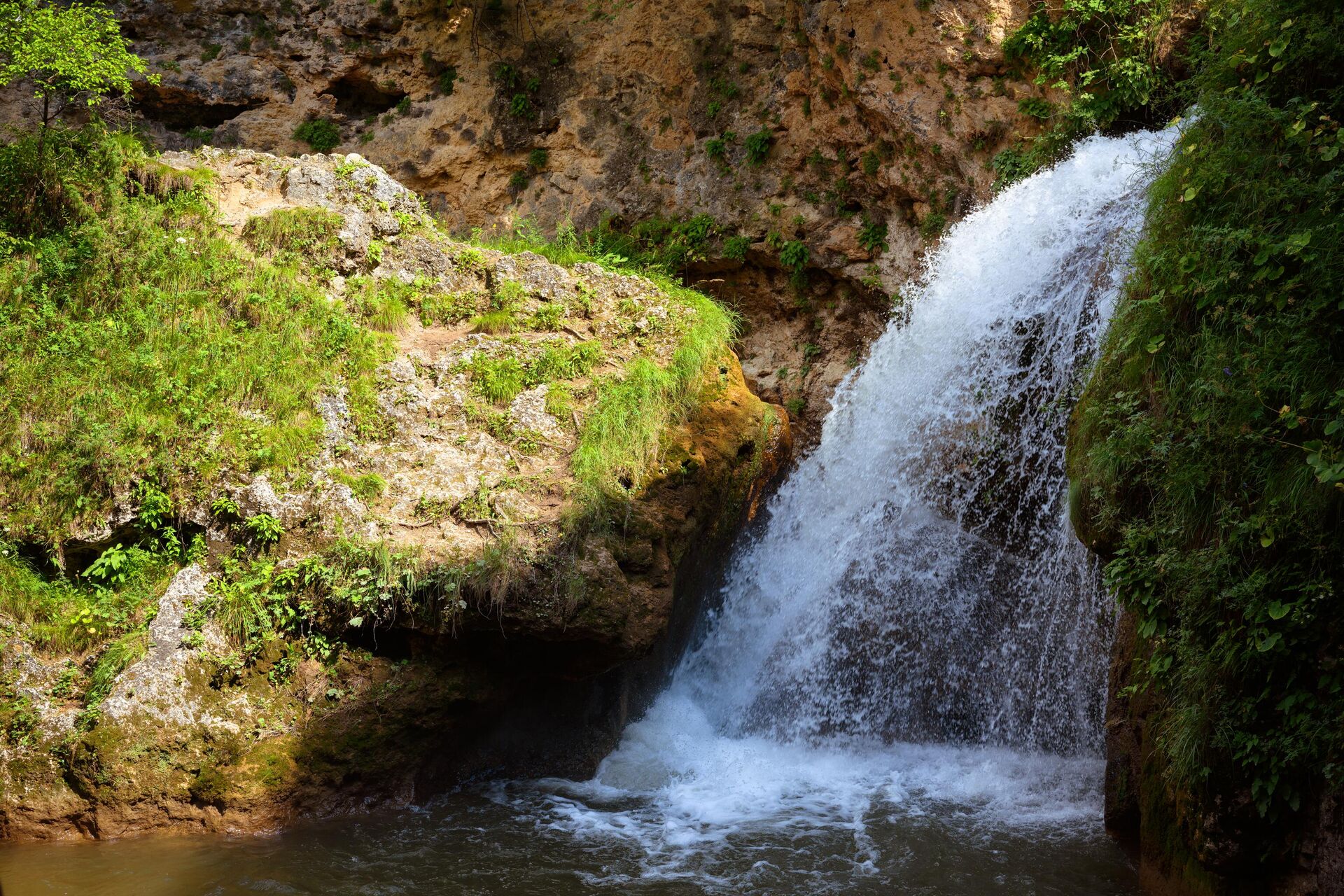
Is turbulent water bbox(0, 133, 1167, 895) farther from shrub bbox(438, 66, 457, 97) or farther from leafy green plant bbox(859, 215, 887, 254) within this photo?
shrub bbox(438, 66, 457, 97)

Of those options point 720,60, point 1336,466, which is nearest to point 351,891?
point 1336,466

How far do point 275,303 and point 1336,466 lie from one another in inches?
301

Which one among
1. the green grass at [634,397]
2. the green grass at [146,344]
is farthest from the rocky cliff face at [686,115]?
the green grass at [146,344]

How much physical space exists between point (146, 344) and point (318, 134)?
23.9 feet

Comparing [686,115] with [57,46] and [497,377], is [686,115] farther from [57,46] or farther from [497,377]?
[57,46]

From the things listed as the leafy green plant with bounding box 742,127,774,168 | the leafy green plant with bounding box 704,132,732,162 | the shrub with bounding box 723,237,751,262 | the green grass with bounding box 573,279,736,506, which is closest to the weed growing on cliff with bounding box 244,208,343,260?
the green grass with bounding box 573,279,736,506

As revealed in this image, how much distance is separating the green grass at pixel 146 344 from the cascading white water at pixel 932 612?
3719 mm

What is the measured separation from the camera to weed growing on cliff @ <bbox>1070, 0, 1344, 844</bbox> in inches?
176

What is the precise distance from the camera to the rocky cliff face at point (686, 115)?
11.6 metres

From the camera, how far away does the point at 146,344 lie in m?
8.02

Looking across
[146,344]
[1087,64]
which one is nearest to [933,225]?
[1087,64]

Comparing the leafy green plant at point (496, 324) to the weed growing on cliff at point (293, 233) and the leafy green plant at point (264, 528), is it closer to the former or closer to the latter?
the weed growing on cliff at point (293, 233)

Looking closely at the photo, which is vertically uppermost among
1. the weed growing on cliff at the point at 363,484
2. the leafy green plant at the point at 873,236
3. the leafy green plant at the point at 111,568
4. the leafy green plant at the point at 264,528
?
the leafy green plant at the point at 873,236

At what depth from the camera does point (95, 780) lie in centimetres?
632
